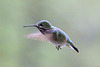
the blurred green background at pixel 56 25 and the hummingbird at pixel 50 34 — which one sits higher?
the blurred green background at pixel 56 25

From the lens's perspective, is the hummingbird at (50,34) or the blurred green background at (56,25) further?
the blurred green background at (56,25)

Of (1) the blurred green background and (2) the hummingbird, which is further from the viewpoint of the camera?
(1) the blurred green background

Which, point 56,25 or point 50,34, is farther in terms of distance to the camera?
point 56,25

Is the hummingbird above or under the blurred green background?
under

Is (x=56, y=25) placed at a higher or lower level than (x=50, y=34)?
higher
